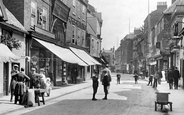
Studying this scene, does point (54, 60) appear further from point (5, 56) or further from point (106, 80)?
point (5, 56)

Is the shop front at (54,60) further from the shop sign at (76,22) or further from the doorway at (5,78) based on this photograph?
the shop sign at (76,22)

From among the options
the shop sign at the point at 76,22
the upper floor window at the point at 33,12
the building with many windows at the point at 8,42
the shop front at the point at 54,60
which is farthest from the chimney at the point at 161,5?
the building with many windows at the point at 8,42

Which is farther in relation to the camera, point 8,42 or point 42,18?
point 42,18

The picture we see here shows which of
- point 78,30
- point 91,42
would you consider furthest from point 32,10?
point 91,42

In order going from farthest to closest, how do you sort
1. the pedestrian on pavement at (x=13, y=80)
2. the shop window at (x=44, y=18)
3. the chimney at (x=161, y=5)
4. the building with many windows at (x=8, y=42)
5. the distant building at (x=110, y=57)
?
the distant building at (x=110, y=57)
the chimney at (x=161, y=5)
the shop window at (x=44, y=18)
the building with many windows at (x=8, y=42)
the pedestrian on pavement at (x=13, y=80)

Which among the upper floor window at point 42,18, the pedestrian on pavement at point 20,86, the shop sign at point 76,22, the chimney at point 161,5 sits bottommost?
the pedestrian on pavement at point 20,86

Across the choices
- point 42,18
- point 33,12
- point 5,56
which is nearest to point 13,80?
point 5,56

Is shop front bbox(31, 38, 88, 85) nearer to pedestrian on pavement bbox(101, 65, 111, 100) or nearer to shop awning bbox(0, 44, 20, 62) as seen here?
pedestrian on pavement bbox(101, 65, 111, 100)

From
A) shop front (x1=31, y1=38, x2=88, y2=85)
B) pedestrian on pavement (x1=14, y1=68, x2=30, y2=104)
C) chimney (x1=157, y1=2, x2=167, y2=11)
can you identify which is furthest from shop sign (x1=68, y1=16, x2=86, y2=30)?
chimney (x1=157, y1=2, x2=167, y2=11)

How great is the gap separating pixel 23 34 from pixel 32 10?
260 centimetres

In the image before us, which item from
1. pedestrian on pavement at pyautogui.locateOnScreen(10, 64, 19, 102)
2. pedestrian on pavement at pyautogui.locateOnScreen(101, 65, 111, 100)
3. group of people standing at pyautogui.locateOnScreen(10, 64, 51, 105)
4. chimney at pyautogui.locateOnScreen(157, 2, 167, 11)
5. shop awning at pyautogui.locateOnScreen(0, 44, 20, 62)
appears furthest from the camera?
chimney at pyautogui.locateOnScreen(157, 2, 167, 11)

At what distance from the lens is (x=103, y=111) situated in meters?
10.5

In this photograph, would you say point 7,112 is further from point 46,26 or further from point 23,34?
point 46,26

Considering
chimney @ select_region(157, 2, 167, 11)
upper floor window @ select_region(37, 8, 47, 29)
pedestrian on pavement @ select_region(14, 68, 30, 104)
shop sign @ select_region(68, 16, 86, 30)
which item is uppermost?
chimney @ select_region(157, 2, 167, 11)
